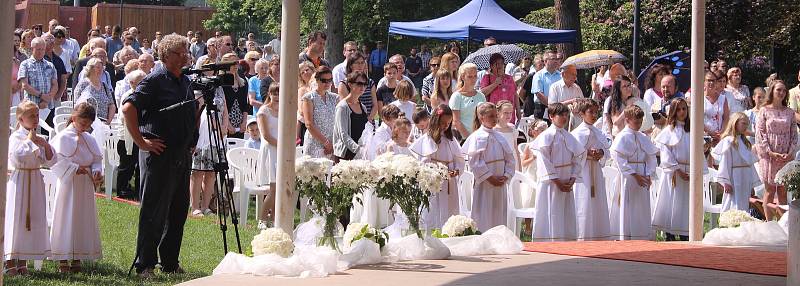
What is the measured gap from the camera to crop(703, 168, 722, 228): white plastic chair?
599 inches

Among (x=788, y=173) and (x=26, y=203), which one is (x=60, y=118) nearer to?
(x=26, y=203)

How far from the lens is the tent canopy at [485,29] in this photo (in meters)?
24.4

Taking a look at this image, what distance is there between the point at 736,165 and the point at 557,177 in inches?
117

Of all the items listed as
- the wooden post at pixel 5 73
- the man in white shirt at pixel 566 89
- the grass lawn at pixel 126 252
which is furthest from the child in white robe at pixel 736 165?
the wooden post at pixel 5 73

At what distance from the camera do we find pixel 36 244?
11.0 meters

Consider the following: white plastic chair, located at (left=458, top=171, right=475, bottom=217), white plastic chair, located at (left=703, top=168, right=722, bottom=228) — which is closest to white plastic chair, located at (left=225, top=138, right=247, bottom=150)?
white plastic chair, located at (left=458, top=171, right=475, bottom=217)

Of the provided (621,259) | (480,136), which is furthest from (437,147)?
(621,259)

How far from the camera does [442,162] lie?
13.0 metres

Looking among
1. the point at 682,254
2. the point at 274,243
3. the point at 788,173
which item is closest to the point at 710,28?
the point at 682,254

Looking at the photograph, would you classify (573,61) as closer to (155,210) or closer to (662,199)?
(662,199)

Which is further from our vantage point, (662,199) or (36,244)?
(662,199)

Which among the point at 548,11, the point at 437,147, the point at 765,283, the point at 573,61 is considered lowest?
the point at 765,283

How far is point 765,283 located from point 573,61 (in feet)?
41.5

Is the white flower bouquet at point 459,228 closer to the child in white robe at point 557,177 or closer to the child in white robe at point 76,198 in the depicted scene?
the child in white robe at point 557,177
